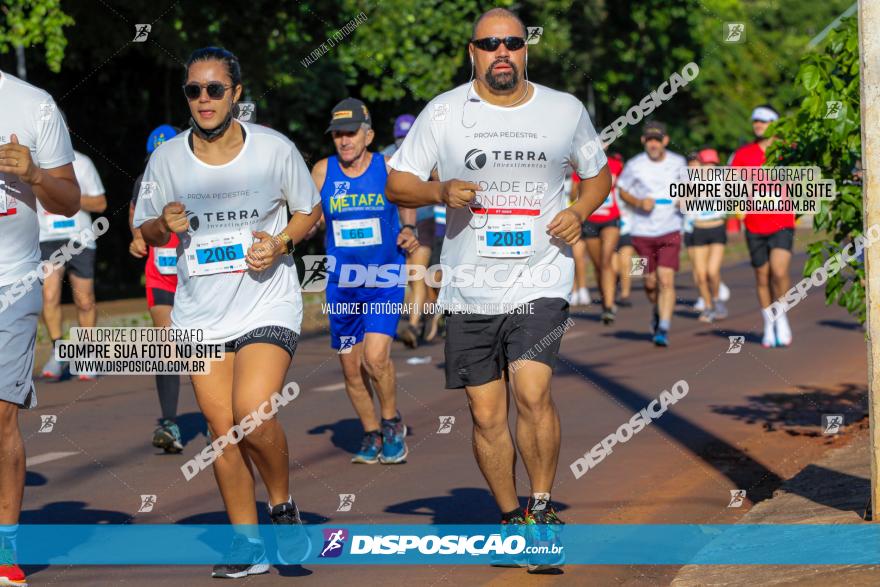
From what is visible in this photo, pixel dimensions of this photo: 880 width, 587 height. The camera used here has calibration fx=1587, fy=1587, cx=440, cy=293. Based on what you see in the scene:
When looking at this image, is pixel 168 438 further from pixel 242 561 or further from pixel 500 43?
pixel 500 43

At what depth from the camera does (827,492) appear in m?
7.38

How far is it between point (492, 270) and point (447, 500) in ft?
6.36

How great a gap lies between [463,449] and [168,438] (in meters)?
1.85

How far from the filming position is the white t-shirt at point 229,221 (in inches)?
252

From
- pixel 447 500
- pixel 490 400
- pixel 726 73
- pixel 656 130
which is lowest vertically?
pixel 447 500

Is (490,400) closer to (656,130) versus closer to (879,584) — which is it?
(879,584)

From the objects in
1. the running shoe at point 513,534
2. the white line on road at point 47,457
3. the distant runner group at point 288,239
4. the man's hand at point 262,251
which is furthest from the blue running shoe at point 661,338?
the man's hand at point 262,251

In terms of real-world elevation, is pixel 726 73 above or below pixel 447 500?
above

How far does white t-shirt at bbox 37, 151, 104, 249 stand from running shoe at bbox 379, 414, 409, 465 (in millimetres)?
4750

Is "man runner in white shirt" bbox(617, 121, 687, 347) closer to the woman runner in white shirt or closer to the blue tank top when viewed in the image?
the blue tank top

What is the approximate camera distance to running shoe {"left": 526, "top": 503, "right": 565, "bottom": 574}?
637 cm

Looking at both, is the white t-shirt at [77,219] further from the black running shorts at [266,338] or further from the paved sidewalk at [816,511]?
the black running shorts at [266,338]

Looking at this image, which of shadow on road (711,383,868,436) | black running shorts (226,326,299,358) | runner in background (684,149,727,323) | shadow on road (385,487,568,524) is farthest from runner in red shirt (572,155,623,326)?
black running shorts (226,326,299,358)

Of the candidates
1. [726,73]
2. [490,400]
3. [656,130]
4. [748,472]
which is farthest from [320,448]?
[726,73]
